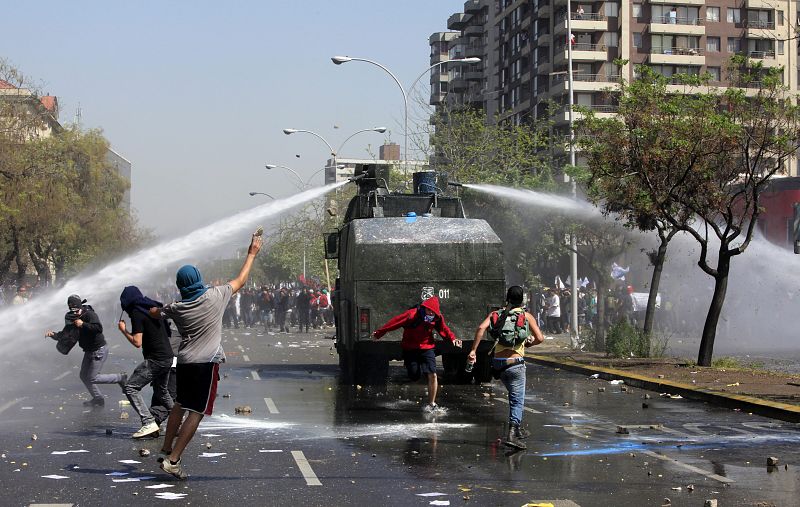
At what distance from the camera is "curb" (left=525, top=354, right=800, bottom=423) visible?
14.8 meters

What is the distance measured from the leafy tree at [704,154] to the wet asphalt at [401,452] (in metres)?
4.03

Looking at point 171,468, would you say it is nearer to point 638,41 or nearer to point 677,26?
point 638,41

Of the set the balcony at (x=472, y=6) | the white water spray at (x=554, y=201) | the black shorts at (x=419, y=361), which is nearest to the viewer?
the black shorts at (x=419, y=361)

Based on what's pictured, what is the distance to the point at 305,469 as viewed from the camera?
10.5 metres

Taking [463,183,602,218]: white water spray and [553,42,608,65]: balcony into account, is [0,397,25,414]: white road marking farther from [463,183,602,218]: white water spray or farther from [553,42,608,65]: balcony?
[553,42,608,65]: balcony

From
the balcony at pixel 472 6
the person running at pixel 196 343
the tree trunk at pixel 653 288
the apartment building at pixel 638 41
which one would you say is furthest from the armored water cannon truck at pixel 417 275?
the balcony at pixel 472 6

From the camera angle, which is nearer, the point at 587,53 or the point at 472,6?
the point at 587,53

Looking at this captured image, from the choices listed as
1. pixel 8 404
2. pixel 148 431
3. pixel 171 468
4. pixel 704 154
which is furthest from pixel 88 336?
pixel 704 154

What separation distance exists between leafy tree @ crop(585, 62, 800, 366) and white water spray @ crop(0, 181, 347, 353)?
5.66 metres

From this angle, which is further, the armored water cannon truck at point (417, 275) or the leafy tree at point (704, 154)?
the leafy tree at point (704, 154)

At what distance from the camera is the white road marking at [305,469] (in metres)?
9.75

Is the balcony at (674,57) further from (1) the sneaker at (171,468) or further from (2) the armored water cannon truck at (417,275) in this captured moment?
(1) the sneaker at (171,468)

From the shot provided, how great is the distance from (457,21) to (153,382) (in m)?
116

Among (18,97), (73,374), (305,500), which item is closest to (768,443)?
(305,500)
